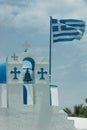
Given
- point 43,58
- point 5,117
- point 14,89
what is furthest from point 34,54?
point 5,117

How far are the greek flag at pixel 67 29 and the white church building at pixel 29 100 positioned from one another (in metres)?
2.85

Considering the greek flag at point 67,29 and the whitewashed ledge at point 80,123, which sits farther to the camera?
the greek flag at point 67,29

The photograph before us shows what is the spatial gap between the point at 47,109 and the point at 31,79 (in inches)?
88.4

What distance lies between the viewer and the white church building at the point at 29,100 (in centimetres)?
2581

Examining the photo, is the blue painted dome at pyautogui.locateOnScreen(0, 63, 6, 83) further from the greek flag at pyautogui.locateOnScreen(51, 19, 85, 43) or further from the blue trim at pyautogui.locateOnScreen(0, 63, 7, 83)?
the greek flag at pyautogui.locateOnScreen(51, 19, 85, 43)

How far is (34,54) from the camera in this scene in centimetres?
2673

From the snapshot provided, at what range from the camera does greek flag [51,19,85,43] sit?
2872cm

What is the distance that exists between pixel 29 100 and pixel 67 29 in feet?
18.8

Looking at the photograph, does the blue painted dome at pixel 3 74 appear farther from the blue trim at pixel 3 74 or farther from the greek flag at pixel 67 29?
the greek flag at pixel 67 29

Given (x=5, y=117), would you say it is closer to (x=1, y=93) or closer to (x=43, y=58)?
(x=1, y=93)

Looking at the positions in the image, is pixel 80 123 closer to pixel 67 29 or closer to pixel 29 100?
pixel 29 100

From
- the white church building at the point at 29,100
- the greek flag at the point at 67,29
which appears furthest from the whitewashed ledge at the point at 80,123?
the greek flag at the point at 67,29

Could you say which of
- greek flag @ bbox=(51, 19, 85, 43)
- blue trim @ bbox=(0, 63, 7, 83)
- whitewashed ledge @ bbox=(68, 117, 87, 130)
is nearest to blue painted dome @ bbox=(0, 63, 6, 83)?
blue trim @ bbox=(0, 63, 7, 83)

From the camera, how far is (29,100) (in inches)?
1051
